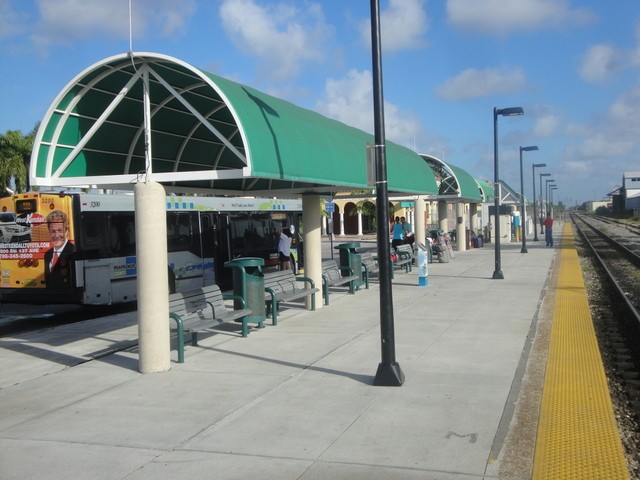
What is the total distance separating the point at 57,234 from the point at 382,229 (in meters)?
8.92

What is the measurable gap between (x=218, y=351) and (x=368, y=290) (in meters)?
7.69

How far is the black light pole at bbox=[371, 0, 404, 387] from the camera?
23.6 ft

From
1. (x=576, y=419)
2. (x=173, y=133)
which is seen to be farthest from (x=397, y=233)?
(x=576, y=419)

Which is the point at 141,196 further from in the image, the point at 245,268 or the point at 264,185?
the point at 264,185

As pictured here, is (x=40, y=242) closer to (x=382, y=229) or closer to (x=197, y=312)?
(x=197, y=312)

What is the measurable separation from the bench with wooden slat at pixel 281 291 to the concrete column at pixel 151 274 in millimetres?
3511

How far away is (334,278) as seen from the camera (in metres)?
15.4

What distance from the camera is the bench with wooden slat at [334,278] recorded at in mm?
14047

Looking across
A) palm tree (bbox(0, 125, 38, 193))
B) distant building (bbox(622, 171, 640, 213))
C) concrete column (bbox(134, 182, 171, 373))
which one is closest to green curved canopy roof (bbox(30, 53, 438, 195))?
concrete column (bbox(134, 182, 171, 373))

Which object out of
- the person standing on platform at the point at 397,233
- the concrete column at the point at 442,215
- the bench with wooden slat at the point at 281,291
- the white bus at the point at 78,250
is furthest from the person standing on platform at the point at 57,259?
the concrete column at the point at 442,215

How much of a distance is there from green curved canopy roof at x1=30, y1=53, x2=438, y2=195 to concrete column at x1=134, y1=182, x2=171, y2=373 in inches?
17.5

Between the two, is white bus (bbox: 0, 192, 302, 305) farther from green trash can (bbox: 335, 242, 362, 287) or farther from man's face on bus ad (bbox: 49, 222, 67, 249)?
green trash can (bbox: 335, 242, 362, 287)

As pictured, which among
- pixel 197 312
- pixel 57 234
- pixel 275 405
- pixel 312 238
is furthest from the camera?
pixel 57 234

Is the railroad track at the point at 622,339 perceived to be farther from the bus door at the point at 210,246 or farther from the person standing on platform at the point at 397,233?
the bus door at the point at 210,246
